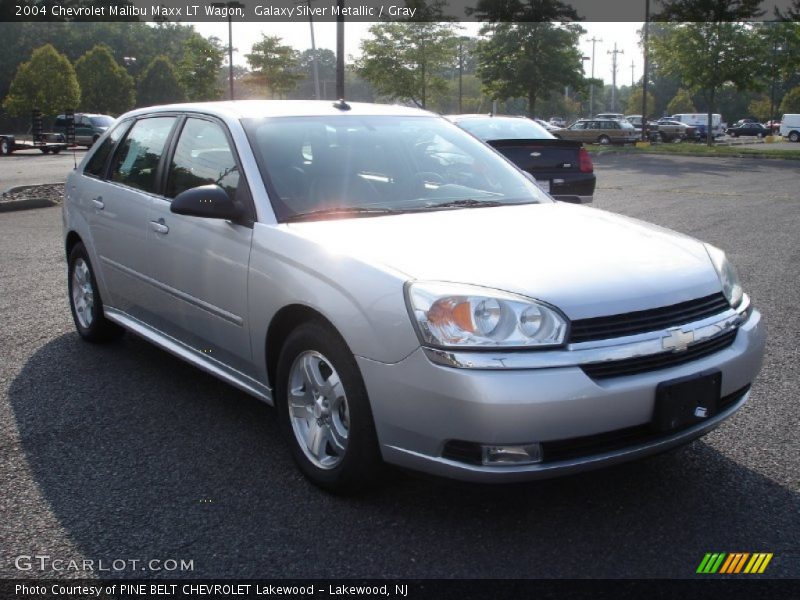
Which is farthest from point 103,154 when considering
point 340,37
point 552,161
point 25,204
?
point 340,37

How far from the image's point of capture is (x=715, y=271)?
3594 millimetres

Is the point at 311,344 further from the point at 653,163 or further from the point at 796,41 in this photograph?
the point at 796,41

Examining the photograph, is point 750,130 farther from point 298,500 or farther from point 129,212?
point 298,500

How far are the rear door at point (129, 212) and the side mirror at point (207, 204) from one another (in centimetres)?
96

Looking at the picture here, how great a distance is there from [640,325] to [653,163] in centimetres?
2766

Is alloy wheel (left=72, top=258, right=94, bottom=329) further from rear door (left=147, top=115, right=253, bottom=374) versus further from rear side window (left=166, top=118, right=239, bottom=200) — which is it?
rear side window (left=166, top=118, right=239, bottom=200)

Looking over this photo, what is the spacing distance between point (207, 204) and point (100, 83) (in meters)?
60.8

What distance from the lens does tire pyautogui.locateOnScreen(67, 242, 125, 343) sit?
5703mm

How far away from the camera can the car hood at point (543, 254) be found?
3.12 metres

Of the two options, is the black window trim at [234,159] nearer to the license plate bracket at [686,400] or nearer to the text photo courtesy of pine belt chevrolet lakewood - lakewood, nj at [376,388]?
the text photo courtesy of pine belt chevrolet lakewood - lakewood, nj at [376,388]

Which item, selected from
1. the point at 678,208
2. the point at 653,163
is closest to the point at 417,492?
the point at 678,208

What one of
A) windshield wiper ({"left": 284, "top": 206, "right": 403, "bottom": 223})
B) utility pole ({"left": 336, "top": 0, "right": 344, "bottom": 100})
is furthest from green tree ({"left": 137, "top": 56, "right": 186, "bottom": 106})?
windshield wiper ({"left": 284, "top": 206, "right": 403, "bottom": 223})

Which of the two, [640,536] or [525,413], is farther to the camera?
[640,536]

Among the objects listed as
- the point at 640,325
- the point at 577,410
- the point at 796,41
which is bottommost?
the point at 577,410
